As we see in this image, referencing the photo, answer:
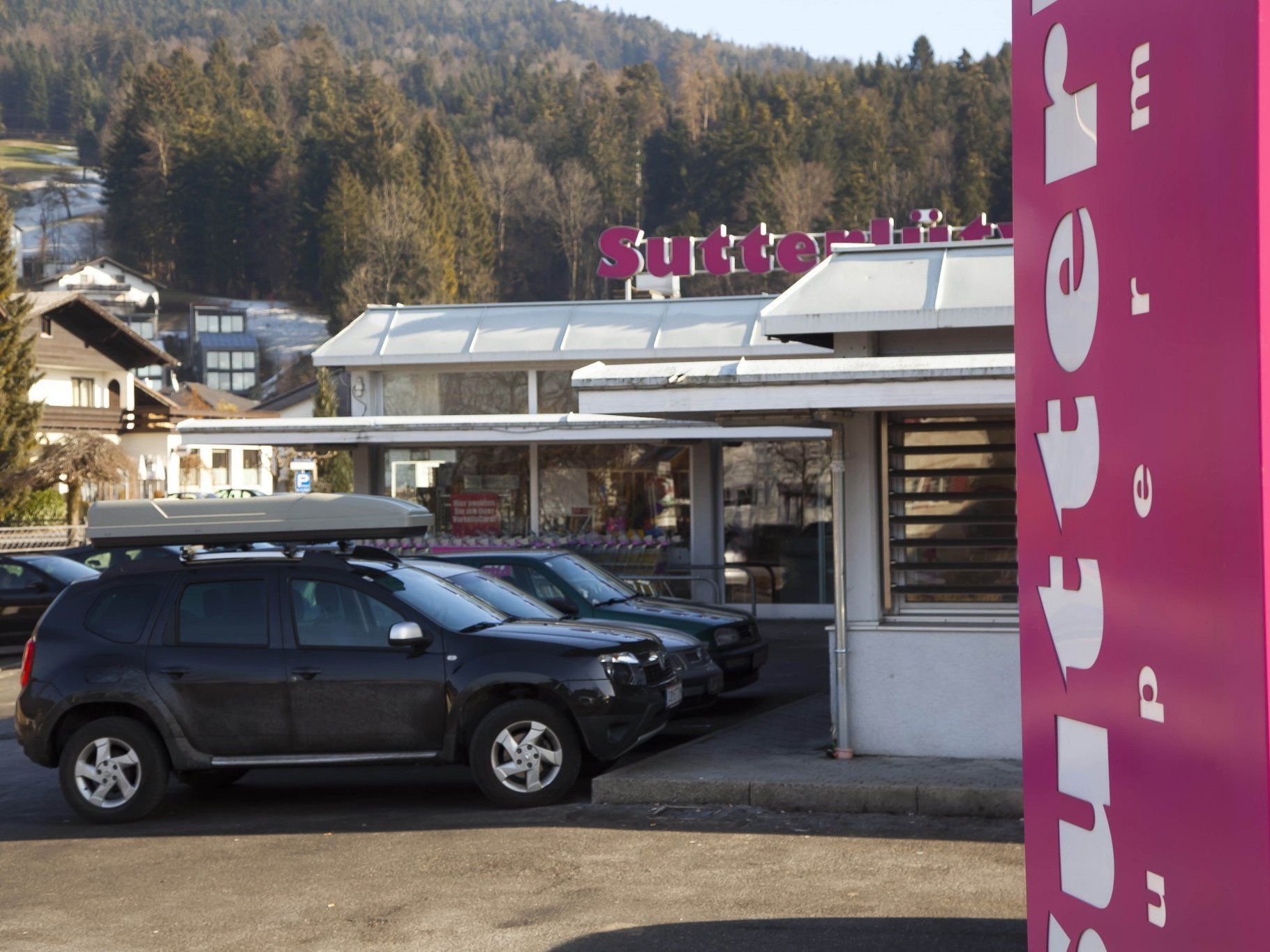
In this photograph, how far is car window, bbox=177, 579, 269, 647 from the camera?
371 inches

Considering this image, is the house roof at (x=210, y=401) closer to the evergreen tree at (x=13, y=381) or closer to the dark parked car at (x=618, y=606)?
the evergreen tree at (x=13, y=381)

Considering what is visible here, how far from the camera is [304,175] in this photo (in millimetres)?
110500

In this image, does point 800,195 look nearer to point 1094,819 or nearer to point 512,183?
point 512,183

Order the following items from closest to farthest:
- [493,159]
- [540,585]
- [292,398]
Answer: [540,585]
[292,398]
[493,159]

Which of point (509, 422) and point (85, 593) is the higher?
point (509, 422)

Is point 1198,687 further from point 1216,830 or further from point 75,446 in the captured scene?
point 75,446

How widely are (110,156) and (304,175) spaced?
23.2 metres

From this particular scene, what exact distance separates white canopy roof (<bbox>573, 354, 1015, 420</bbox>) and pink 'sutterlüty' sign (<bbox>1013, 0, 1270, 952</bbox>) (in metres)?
6.13

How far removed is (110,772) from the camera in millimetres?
9273

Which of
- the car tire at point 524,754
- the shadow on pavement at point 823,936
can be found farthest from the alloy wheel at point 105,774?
the shadow on pavement at point 823,936

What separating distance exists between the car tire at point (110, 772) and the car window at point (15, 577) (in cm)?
1241

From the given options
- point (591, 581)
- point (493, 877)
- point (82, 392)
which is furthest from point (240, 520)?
→ point (82, 392)

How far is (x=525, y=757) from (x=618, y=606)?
4343 millimetres

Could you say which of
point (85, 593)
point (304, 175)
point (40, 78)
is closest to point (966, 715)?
point (85, 593)
